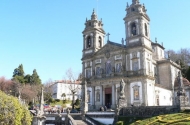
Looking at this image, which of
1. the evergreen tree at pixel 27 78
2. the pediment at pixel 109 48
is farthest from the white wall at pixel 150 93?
the evergreen tree at pixel 27 78

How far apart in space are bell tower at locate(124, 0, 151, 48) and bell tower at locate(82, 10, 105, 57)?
680cm

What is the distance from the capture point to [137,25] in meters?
36.1

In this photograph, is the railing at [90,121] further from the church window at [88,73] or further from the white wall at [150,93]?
the church window at [88,73]

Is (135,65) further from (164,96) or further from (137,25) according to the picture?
(164,96)

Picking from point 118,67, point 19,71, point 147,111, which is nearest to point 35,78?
point 19,71

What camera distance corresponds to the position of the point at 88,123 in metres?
25.9

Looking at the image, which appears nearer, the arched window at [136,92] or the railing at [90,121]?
the railing at [90,121]

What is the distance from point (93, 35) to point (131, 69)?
1080 centimetres

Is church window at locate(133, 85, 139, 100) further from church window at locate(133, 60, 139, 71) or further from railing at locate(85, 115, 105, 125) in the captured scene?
railing at locate(85, 115, 105, 125)

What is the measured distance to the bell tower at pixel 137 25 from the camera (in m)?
35.5

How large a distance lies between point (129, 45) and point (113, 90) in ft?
24.8

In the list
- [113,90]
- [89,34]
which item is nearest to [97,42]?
[89,34]

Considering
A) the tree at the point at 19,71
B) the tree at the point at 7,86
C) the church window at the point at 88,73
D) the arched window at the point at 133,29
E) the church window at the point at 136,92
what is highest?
the arched window at the point at 133,29

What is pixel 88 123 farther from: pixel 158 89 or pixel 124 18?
pixel 124 18
